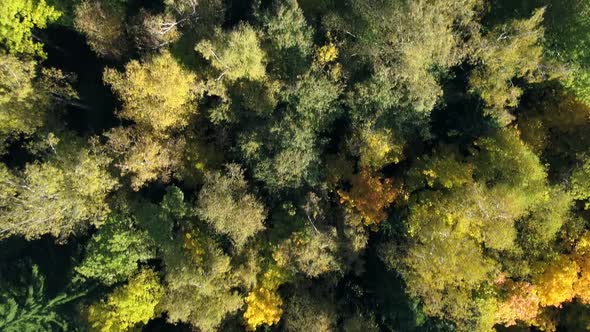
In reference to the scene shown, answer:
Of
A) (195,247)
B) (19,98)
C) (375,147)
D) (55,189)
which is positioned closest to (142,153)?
(55,189)

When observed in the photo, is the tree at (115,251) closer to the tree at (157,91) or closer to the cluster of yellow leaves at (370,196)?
the tree at (157,91)

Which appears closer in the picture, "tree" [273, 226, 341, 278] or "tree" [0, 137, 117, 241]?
"tree" [273, 226, 341, 278]

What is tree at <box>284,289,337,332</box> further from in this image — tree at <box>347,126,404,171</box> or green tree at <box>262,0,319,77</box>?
green tree at <box>262,0,319,77</box>

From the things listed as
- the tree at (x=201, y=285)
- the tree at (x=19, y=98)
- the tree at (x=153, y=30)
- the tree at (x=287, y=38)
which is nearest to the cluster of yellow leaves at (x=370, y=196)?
the tree at (x=287, y=38)

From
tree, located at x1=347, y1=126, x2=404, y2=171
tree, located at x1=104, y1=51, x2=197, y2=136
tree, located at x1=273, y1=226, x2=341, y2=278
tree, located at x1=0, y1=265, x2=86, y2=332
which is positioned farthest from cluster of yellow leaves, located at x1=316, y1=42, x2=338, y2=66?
tree, located at x1=0, y1=265, x2=86, y2=332

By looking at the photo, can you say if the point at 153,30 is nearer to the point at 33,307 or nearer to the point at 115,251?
the point at 115,251

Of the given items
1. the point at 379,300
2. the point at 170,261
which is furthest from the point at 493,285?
the point at 170,261
